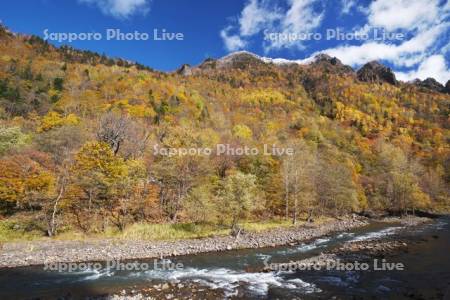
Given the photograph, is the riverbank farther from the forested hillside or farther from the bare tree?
the bare tree

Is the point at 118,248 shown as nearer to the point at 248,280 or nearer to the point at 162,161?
the point at 248,280

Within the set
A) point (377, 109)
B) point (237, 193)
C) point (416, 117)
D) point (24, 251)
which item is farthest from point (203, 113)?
point (416, 117)

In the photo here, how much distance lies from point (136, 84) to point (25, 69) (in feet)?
130

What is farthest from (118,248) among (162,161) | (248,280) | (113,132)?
(113,132)

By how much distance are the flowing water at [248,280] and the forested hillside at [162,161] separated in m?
11.6

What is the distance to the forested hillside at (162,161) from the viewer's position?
40.0 metres

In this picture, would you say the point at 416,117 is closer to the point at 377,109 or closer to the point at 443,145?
the point at 377,109

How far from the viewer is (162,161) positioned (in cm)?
4919

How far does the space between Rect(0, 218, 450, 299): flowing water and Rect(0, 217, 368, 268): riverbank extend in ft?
6.53

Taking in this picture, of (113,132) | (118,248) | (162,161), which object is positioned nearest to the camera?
(118,248)

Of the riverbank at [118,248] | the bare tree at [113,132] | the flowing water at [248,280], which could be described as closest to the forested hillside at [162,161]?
the bare tree at [113,132]

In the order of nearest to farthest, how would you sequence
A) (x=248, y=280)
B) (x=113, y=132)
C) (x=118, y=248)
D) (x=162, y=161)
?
(x=248, y=280), (x=118, y=248), (x=162, y=161), (x=113, y=132)

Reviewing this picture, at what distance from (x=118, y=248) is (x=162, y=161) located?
18.8m

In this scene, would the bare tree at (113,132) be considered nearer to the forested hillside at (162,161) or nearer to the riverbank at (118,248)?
the forested hillside at (162,161)
